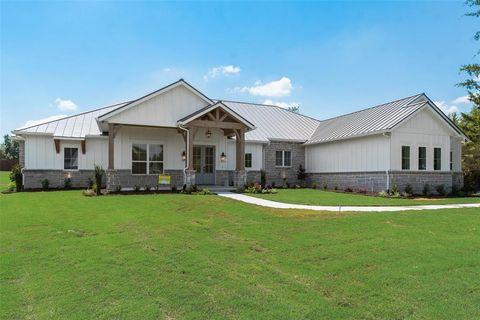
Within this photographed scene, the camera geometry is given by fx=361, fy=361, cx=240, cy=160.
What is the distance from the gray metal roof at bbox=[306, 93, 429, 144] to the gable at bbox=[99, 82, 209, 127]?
8.48 m

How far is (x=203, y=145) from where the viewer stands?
70.2 feet

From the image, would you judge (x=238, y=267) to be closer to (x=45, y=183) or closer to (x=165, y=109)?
(x=165, y=109)

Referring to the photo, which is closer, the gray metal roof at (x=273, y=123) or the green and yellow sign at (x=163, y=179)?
the green and yellow sign at (x=163, y=179)

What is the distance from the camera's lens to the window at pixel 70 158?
20047mm

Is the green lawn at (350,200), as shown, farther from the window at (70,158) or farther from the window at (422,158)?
the window at (70,158)

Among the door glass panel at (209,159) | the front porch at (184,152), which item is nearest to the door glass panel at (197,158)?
the front porch at (184,152)

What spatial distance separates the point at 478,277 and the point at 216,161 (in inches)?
676

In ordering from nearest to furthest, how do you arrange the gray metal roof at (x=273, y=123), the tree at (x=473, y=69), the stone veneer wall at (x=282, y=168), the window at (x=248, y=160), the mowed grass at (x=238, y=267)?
1. the mowed grass at (x=238, y=267)
2. the tree at (x=473, y=69)
3. the window at (x=248, y=160)
4. the stone veneer wall at (x=282, y=168)
5. the gray metal roof at (x=273, y=123)

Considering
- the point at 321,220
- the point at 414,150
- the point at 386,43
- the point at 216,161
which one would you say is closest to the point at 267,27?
the point at 386,43

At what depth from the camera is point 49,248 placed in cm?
686

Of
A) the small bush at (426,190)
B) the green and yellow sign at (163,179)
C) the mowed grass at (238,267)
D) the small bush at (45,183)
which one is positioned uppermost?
the green and yellow sign at (163,179)

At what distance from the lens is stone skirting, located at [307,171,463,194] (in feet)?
61.2

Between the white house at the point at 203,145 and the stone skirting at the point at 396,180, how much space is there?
5 centimetres

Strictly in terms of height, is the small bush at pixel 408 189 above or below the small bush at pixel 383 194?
above
